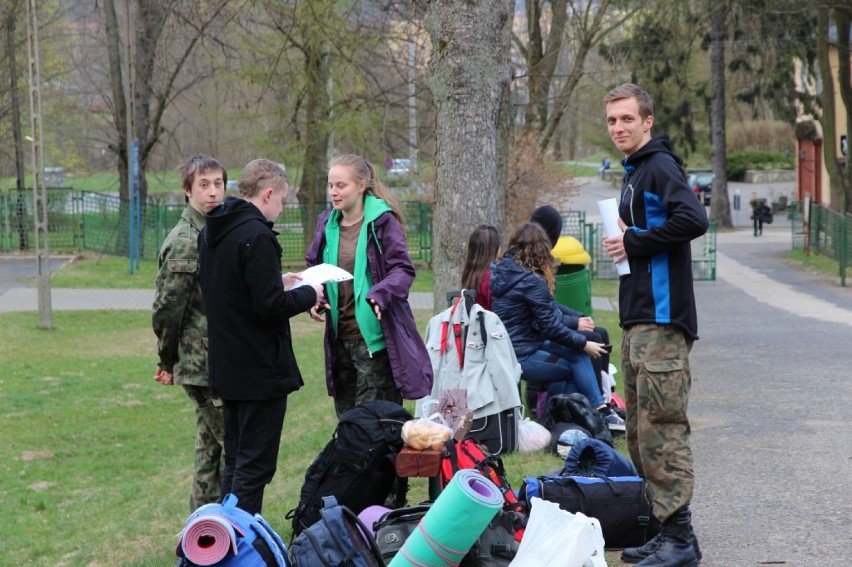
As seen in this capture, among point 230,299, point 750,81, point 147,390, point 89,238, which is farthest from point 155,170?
point 230,299

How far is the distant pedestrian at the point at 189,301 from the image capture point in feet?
18.9

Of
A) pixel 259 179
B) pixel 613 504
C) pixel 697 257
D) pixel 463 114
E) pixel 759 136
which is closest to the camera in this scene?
pixel 259 179

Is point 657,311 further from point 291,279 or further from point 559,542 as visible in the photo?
point 291,279

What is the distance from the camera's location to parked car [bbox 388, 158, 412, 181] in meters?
30.1

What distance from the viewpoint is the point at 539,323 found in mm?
7953

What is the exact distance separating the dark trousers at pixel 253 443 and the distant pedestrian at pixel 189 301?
51 cm

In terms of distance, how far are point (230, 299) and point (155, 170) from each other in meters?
35.5

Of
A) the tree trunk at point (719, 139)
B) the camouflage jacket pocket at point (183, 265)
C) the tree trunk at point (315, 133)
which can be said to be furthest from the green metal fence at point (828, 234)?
the camouflage jacket pocket at point (183, 265)

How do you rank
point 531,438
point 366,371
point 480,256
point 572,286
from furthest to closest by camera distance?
point 572,286
point 480,256
point 531,438
point 366,371

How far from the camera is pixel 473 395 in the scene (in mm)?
7020

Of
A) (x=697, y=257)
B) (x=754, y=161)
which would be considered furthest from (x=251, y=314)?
(x=754, y=161)

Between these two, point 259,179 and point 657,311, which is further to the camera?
point 259,179

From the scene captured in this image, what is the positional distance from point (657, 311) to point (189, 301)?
2406 millimetres

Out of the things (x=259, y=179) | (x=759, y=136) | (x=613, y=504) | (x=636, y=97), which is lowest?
(x=613, y=504)
